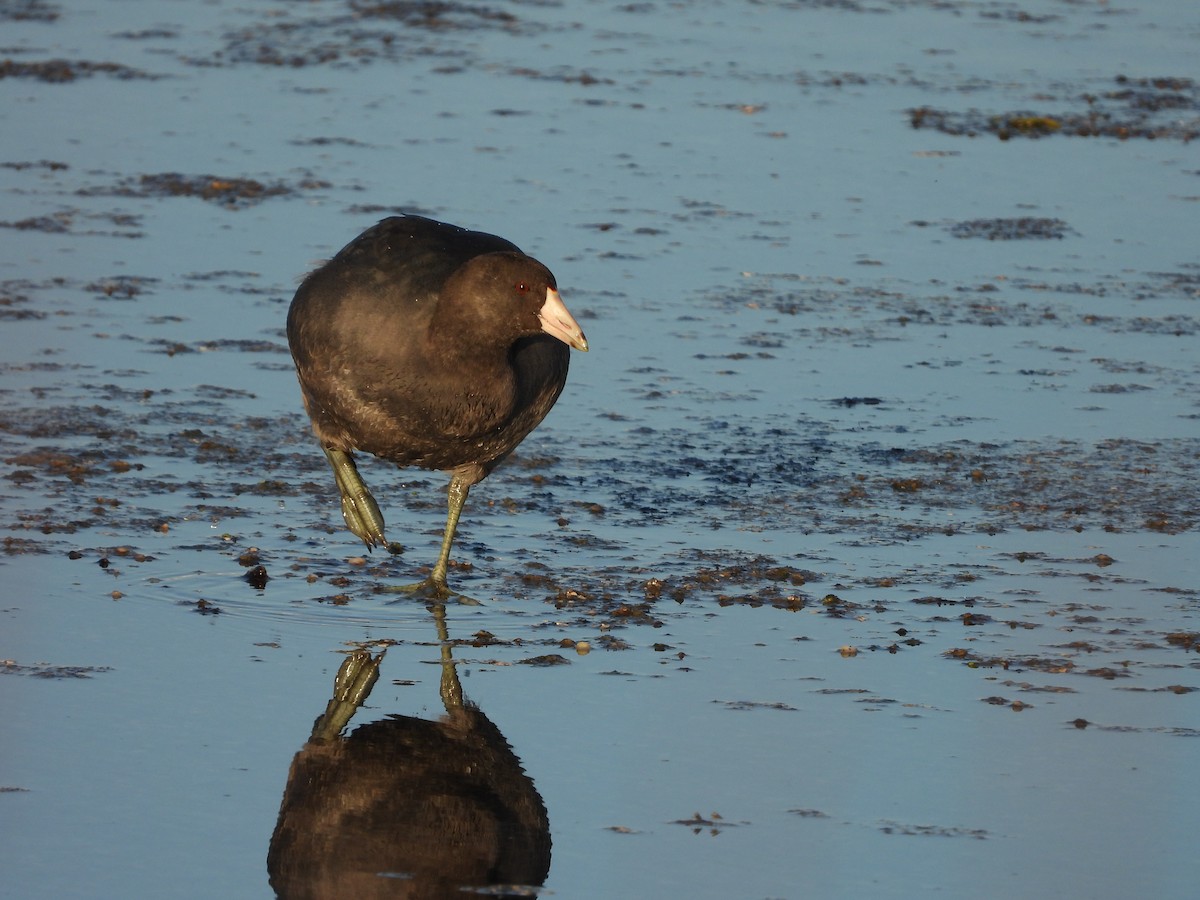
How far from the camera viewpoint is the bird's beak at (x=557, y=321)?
6.27m

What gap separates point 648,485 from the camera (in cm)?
782

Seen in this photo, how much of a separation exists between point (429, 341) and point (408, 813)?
6.10ft

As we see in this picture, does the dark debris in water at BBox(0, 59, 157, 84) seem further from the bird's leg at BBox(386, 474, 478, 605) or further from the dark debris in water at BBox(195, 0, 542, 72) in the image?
the bird's leg at BBox(386, 474, 478, 605)

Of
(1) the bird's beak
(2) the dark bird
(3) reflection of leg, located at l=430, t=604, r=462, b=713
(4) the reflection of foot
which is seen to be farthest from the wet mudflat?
(1) the bird's beak

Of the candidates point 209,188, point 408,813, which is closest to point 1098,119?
point 209,188

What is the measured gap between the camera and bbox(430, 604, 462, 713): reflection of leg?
18.6ft

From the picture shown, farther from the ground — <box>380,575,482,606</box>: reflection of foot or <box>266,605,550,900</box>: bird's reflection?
<box>266,605,550,900</box>: bird's reflection

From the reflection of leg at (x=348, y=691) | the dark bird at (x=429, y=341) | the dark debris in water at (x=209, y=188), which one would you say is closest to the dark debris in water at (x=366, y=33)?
the dark debris in water at (x=209, y=188)

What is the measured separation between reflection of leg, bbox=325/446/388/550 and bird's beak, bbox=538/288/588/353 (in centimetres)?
102

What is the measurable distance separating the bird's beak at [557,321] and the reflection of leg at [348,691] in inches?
43.4

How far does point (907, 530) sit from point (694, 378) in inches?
75.3

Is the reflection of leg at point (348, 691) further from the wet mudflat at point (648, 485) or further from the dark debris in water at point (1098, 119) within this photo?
the dark debris in water at point (1098, 119)

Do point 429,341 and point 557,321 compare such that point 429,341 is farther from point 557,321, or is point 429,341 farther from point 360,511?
point 360,511

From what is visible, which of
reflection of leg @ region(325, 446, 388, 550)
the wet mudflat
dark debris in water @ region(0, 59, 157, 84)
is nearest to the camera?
the wet mudflat
